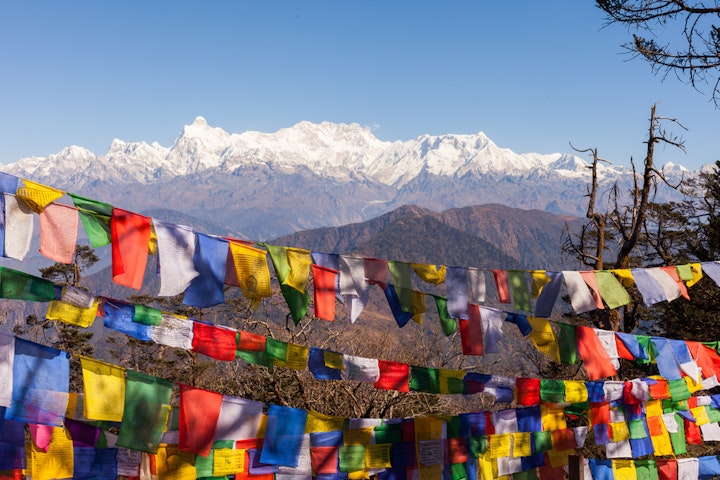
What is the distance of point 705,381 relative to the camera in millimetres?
9352

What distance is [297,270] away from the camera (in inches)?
261

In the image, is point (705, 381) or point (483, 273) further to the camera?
point (705, 381)

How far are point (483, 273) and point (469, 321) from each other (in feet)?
3.72

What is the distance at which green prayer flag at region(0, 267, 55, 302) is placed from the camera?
5031 mm

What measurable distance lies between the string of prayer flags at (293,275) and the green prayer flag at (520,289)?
3.10 m

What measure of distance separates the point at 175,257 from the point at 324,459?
2.68m

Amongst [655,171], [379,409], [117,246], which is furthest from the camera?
[379,409]

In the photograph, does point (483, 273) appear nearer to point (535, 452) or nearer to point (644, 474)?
point (535, 452)

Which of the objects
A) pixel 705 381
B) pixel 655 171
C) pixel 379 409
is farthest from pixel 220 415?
pixel 655 171

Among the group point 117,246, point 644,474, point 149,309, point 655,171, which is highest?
point 655,171

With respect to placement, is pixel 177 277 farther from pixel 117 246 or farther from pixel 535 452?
pixel 535 452

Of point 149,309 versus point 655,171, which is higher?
point 655,171

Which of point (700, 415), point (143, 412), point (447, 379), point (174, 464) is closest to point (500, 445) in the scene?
point (447, 379)

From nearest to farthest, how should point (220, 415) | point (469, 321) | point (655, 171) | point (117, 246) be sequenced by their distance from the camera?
point (117, 246) < point (220, 415) < point (469, 321) < point (655, 171)
